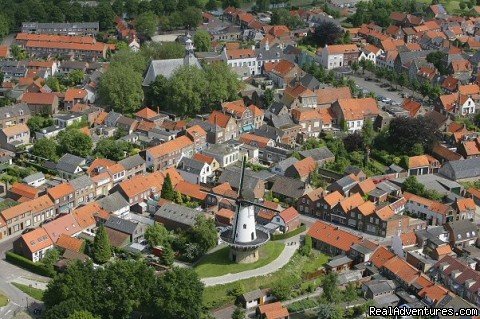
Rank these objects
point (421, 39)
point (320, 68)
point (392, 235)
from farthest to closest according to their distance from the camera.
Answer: point (421, 39), point (320, 68), point (392, 235)

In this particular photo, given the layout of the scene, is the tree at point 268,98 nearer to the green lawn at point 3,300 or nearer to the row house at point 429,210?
the row house at point 429,210

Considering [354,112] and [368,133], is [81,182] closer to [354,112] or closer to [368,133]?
[368,133]

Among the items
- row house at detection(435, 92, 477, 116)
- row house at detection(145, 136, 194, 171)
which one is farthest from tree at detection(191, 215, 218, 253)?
row house at detection(435, 92, 477, 116)

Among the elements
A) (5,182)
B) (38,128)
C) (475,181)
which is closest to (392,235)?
(475,181)

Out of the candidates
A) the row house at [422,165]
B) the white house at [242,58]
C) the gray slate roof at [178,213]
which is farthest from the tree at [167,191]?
the white house at [242,58]

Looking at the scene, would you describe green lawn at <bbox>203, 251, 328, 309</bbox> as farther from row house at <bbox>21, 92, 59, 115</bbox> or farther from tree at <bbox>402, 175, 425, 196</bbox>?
row house at <bbox>21, 92, 59, 115</bbox>

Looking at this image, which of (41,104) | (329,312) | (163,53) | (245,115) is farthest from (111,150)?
(329,312)

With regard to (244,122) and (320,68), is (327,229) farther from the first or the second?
(320,68)
